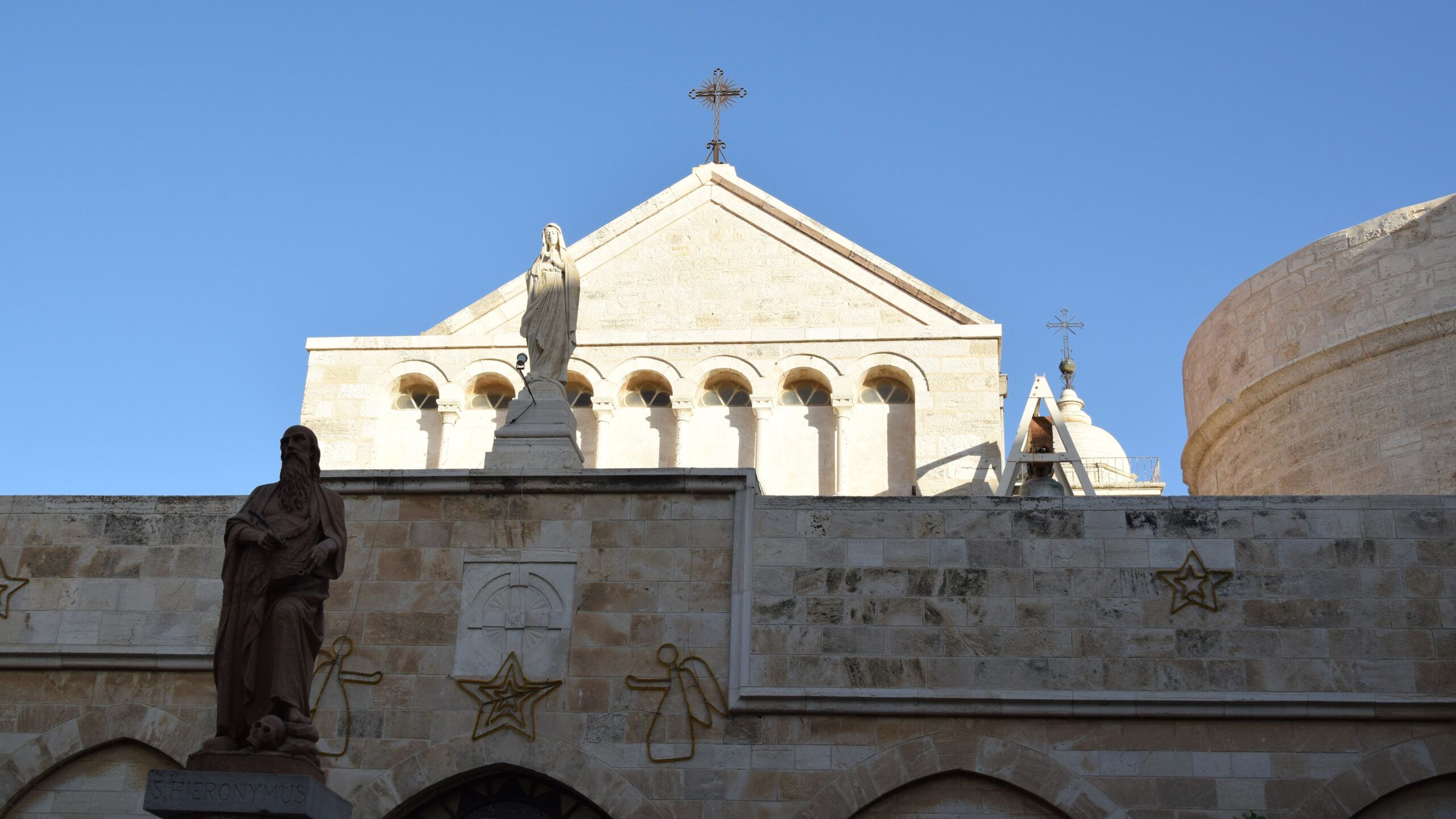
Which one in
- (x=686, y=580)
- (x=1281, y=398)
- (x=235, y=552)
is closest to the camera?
(x=235, y=552)

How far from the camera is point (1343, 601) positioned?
1320 centimetres

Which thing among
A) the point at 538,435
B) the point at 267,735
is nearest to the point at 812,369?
the point at 538,435

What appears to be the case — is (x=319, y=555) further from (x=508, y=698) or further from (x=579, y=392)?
(x=579, y=392)

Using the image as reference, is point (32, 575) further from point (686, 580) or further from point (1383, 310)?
point (1383, 310)

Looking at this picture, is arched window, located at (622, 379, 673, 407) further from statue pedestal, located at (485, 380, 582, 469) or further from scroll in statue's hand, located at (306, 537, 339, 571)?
scroll in statue's hand, located at (306, 537, 339, 571)

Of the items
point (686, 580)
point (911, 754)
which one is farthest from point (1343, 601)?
point (686, 580)

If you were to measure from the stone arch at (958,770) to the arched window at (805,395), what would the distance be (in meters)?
10.2

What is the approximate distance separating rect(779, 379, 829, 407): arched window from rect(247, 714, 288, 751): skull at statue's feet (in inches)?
547

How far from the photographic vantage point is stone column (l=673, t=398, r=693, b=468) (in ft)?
73.9

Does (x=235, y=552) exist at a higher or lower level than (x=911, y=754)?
higher

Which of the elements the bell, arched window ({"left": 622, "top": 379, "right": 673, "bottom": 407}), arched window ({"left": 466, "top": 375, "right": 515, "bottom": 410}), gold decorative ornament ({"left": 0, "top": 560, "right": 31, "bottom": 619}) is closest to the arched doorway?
gold decorative ornament ({"left": 0, "top": 560, "right": 31, "bottom": 619})

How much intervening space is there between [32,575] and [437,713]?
13.4 ft

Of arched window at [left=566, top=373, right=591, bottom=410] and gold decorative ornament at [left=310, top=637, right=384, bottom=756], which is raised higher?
arched window at [left=566, top=373, right=591, bottom=410]

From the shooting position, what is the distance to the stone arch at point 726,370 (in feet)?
74.7
